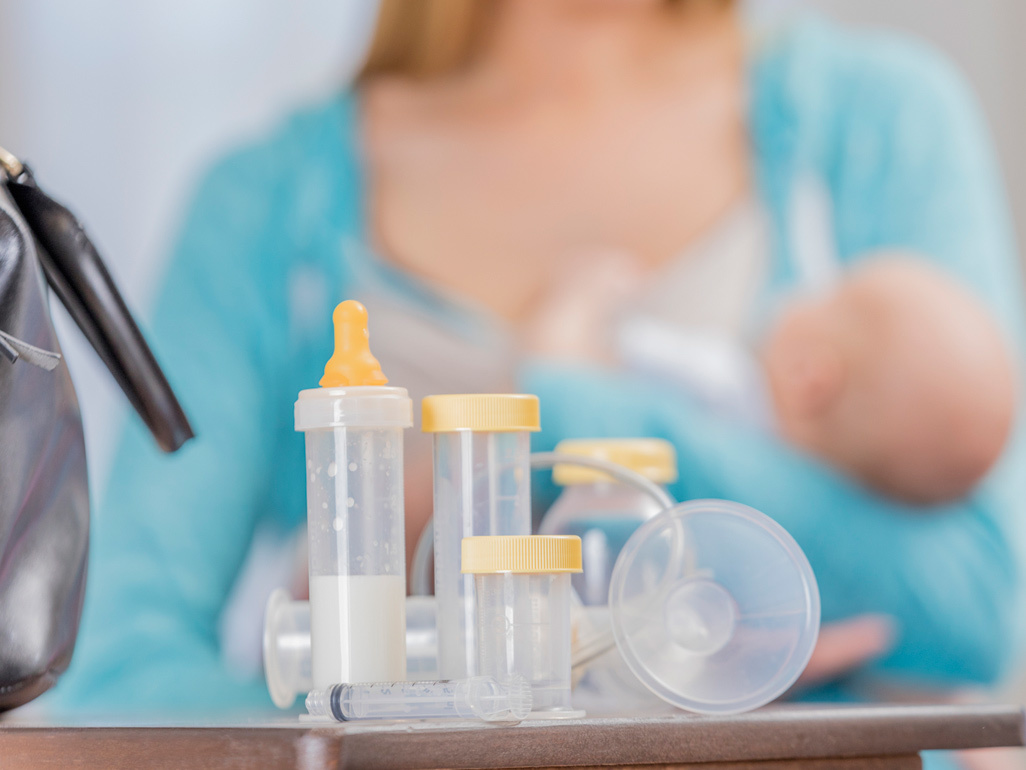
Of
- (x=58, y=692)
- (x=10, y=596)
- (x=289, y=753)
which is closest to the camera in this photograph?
(x=289, y=753)

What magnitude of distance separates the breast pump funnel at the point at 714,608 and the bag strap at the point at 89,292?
31 cm

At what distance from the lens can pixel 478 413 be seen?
55 cm

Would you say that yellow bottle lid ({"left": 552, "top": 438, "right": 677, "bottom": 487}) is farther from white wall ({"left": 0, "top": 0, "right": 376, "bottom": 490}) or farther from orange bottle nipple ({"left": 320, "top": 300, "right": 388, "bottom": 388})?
white wall ({"left": 0, "top": 0, "right": 376, "bottom": 490})

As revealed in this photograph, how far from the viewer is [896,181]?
1403mm

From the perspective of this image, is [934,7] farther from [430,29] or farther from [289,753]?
[289,753]

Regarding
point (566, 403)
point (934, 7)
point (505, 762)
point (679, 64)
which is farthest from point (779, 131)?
point (505, 762)

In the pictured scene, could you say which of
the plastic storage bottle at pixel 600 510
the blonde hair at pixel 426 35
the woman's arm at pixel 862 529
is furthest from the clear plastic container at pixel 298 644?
the blonde hair at pixel 426 35

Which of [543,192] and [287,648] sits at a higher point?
[543,192]

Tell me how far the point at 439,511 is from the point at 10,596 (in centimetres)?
24

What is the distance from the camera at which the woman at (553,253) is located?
1288 millimetres

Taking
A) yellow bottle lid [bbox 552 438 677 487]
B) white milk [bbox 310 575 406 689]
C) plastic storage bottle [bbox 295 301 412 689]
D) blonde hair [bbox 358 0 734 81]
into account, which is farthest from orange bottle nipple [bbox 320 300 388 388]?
blonde hair [bbox 358 0 734 81]

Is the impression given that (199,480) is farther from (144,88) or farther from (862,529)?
(862,529)

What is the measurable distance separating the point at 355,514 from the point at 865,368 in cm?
95

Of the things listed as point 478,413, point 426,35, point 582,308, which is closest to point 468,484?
point 478,413
